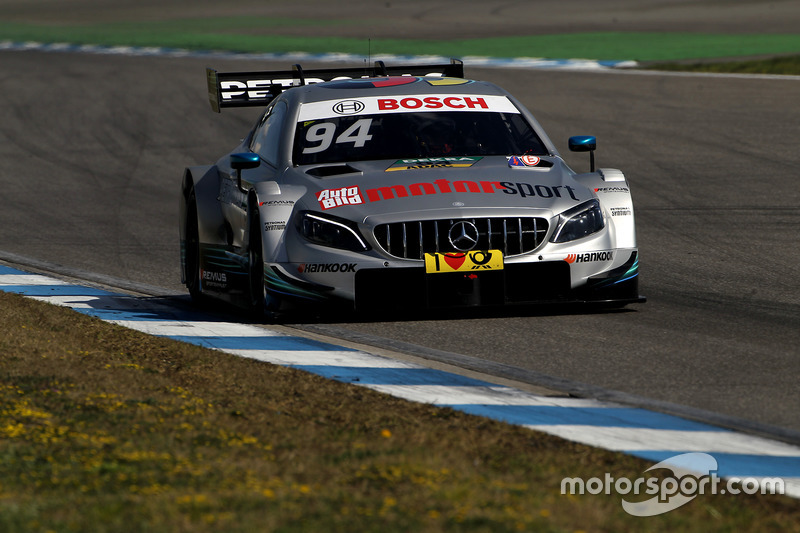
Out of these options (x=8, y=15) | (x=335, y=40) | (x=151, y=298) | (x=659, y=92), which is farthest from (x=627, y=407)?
(x=8, y=15)

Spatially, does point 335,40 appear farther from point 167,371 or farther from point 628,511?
point 628,511

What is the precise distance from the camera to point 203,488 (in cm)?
400

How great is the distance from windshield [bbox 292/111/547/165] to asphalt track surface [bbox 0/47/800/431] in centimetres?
114

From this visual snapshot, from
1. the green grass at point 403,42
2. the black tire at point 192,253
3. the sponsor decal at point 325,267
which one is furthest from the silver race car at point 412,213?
the green grass at point 403,42

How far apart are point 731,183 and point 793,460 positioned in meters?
9.44

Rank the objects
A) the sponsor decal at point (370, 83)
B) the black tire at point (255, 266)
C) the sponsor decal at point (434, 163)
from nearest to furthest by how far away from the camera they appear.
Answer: the black tire at point (255, 266)
the sponsor decal at point (434, 163)
the sponsor decal at point (370, 83)

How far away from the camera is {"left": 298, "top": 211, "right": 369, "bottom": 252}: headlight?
24.8ft

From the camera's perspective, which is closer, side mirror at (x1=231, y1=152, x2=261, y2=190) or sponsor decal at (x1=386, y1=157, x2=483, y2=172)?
sponsor decal at (x1=386, y1=157, x2=483, y2=172)

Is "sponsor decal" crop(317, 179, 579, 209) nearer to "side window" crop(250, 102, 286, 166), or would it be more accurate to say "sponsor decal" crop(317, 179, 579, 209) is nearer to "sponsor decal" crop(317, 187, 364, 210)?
"sponsor decal" crop(317, 187, 364, 210)

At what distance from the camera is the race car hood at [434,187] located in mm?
7617

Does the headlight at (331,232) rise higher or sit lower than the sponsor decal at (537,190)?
lower

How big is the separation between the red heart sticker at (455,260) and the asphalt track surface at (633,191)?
359 millimetres

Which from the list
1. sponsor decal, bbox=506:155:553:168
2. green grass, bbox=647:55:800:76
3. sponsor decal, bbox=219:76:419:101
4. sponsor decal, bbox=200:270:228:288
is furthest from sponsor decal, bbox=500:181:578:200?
green grass, bbox=647:55:800:76

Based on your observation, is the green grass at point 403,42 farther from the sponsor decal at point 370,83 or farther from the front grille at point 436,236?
the front grille at point 436,236
